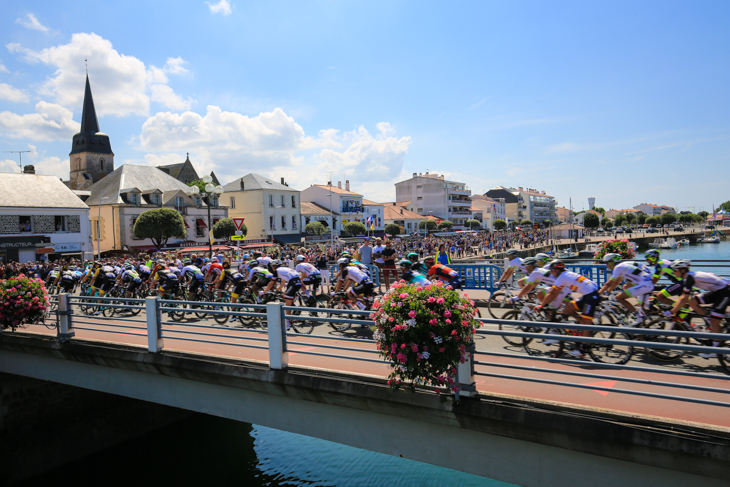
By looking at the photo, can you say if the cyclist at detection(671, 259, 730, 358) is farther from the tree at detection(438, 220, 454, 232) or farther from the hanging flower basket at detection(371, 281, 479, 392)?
the tree at detection(438, 220, 454, 232)

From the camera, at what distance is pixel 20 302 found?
9734mm

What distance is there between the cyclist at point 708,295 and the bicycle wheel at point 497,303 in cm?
314

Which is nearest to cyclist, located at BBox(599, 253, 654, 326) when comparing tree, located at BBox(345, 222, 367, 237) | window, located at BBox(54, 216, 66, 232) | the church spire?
window, located at BBox(54, 216, 66, 232)

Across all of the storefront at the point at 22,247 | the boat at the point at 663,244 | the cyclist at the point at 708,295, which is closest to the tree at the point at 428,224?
the boat at the point at 663,244

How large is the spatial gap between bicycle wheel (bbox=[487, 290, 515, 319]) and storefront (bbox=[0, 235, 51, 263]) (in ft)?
133

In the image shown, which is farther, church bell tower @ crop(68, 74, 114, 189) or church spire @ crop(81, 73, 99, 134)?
church spire @ crop(81, 73, 99, 134)

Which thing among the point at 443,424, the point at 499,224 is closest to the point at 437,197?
the point at 499,224

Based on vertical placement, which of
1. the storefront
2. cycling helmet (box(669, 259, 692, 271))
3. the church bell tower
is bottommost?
cycling helmet (box(669, 259, 692, 271))

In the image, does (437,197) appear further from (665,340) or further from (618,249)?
(665,340)

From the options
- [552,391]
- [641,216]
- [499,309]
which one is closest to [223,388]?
[552,391]

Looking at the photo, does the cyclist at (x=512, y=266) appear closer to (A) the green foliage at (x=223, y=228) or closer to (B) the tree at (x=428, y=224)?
(A) the green foliage at (x=223, y=228)

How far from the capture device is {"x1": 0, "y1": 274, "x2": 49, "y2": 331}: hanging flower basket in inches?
383

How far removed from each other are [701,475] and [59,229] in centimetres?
4883

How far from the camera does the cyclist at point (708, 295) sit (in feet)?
22.8
